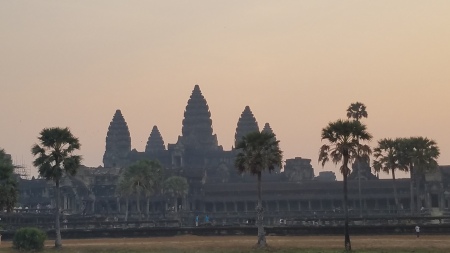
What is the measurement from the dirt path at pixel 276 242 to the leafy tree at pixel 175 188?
69165 millimetres

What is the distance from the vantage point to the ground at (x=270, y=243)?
6706 centimetres

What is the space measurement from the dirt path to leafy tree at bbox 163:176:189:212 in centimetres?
6916

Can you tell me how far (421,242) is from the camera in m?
68.6

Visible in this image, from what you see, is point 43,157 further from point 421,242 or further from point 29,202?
point 29,202

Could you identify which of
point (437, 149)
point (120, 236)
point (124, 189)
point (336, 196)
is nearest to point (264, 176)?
point (336, 196)

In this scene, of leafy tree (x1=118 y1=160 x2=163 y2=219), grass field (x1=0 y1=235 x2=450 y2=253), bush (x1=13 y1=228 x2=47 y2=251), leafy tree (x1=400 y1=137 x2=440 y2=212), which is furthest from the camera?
leafy tree (x1=118 y1=160 x2=163 y2=219)

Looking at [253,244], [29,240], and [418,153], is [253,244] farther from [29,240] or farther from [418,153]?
[418,153]

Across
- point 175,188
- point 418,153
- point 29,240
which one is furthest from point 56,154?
point 175,188

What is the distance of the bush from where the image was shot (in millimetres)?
71625

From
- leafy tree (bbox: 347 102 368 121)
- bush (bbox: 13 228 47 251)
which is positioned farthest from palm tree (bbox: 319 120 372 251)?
leafy tree (bbox: 347 102 368 121)

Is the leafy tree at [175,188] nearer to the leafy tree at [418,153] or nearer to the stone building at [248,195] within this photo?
the stone building at [248,195]

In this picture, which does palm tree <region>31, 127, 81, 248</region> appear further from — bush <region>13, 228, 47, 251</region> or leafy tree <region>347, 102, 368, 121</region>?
leafy tree <region>347, 102, 368, 121</region>

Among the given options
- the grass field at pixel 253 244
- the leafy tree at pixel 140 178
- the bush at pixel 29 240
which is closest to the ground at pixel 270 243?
the grass field at pixel 253 244

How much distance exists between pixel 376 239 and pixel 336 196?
76.6m
